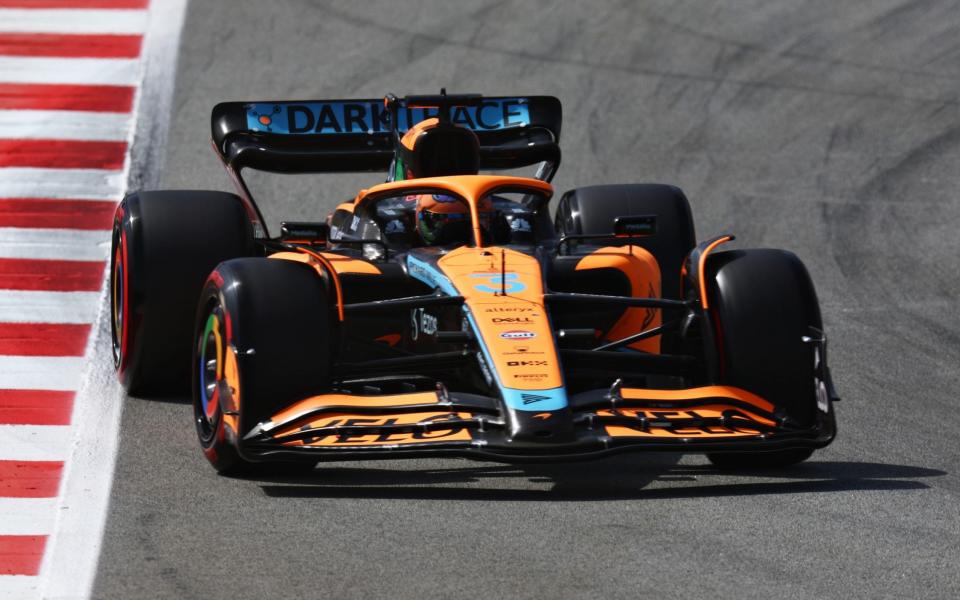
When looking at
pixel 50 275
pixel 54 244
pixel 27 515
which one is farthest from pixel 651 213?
pixel 27 515

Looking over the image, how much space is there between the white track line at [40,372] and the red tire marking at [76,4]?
8.45 m

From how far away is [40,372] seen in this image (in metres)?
10.6

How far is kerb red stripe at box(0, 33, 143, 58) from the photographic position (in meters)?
17.4

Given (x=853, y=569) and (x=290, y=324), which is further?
(x=290, y=324)

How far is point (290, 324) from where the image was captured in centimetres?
823

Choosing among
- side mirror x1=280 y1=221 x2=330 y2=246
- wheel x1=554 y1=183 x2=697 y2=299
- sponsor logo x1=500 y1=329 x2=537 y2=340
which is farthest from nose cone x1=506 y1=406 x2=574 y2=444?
wheel x1=554 y1=183 x2=697 y2=299

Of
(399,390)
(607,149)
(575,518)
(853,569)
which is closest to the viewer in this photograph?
(853,569)

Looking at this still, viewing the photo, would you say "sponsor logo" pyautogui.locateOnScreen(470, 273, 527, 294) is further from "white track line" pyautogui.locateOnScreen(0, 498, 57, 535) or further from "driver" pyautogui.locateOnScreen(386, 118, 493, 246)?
"white track line" pyautogui.locateOnScreen(0, 498, 57, 535)

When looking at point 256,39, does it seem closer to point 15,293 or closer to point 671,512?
point 15,293

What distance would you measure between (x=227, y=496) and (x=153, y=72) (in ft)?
33.0

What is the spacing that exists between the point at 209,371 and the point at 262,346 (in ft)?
2.50

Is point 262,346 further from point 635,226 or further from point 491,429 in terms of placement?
point 635,226

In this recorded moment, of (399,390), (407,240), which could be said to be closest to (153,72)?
(407,240)

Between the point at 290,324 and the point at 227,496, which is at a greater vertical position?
the point at 290,324
